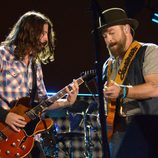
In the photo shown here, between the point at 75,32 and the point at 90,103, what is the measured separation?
1.52 m

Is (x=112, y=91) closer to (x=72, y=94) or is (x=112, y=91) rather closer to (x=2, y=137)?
(x=72, y=94)

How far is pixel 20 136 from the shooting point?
4.00m

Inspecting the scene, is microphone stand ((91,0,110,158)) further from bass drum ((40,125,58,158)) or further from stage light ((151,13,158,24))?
stage light ((151,13,158,24))

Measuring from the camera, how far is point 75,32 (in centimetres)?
812

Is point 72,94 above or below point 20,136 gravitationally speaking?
above

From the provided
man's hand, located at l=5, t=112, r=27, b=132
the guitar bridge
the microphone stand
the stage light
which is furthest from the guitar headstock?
the stage light

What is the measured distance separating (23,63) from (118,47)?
0.94 metres

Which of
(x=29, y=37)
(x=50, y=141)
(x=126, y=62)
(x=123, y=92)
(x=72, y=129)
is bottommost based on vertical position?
(x=72, y=129)

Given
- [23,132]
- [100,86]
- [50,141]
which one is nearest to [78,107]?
[50,141]

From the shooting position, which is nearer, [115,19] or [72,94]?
[115,19]

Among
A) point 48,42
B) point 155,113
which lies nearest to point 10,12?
point 48,42

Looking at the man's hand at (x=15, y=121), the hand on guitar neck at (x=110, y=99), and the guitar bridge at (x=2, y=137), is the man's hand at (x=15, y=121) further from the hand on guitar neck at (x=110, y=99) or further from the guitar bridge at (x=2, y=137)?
the hand on guitar neck at (x=110, y=99)

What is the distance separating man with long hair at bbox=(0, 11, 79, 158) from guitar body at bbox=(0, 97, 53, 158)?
5 centimetres

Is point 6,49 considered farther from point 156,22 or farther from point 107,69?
point 156,22
